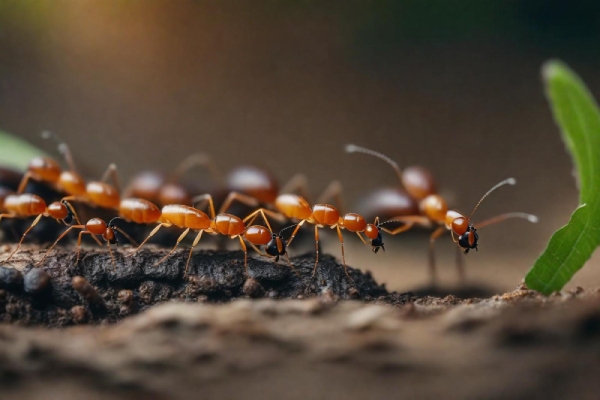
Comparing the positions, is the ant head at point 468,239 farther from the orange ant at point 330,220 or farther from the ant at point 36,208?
the ant at point 36,208

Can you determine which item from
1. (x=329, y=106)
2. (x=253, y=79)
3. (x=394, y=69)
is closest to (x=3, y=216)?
(x=253, y=79)

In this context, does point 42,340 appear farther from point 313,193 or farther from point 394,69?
point 394,69

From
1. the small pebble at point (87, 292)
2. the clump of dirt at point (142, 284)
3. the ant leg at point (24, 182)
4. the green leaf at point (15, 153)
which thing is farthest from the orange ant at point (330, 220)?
the green leaf at point (15, 153)

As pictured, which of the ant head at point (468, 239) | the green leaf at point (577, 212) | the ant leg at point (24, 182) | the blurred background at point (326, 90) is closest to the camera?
the green leaf at point (577, 212)

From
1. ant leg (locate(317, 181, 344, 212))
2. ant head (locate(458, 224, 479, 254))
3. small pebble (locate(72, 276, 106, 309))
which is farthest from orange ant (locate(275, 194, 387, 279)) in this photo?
small pebble (locate(72, 276, 106, 309))

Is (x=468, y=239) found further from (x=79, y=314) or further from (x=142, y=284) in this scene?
(x=79, y=314)

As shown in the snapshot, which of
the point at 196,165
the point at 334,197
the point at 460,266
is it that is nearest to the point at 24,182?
the point at 196,165
